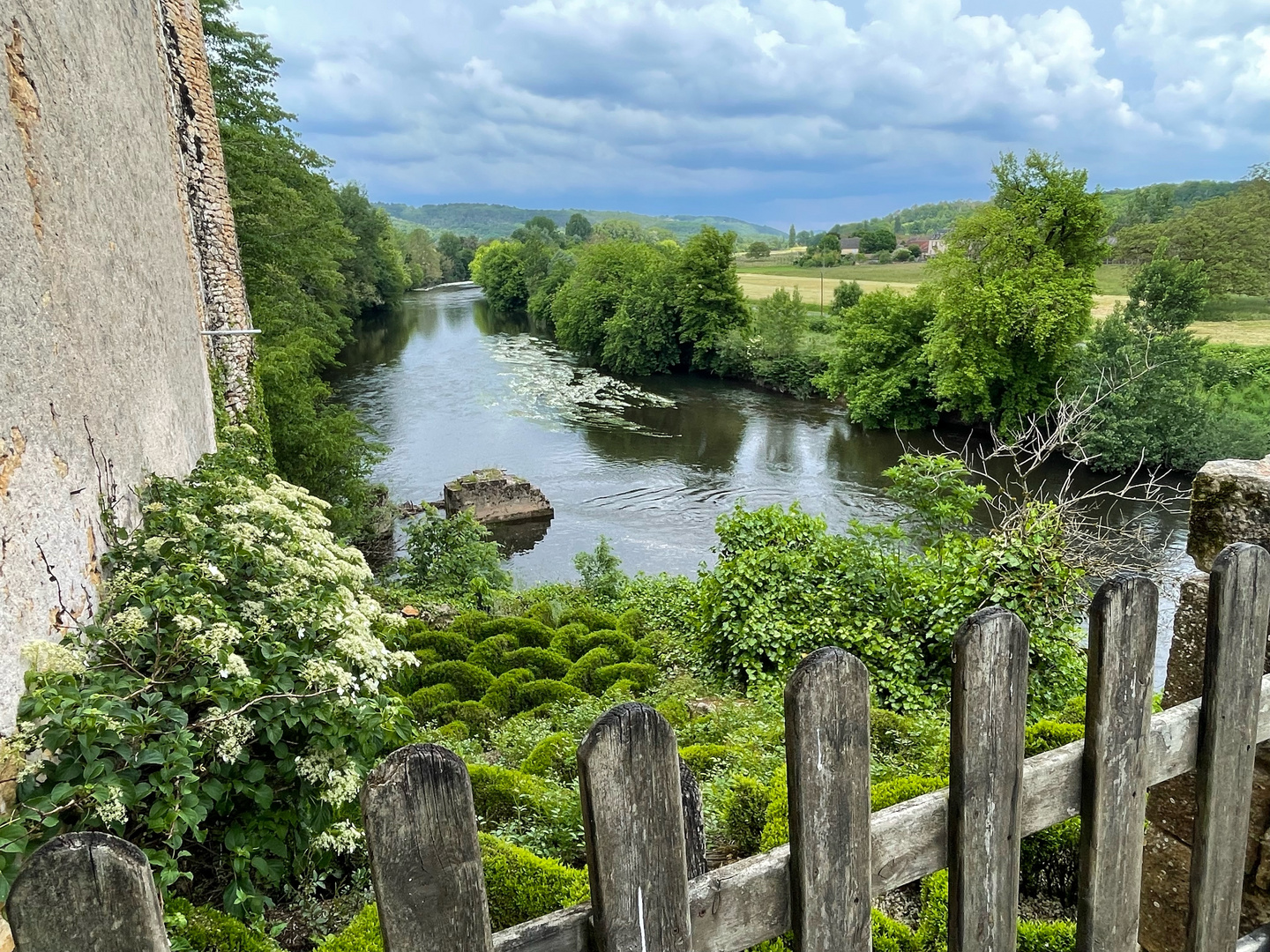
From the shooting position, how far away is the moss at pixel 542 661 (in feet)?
26.4

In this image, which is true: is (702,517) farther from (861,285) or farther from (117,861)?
(861,285)

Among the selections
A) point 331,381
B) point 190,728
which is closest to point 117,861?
point 190,728

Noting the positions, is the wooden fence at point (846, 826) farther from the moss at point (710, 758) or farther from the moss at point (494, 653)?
the moss at point (494, 653)

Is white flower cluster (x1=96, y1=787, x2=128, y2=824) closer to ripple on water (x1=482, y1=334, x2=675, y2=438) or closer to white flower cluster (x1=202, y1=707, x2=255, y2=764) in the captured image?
white flower cluster (x1=202, y1=707, x2=255, y2=764)

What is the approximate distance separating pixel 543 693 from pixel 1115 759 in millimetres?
6107

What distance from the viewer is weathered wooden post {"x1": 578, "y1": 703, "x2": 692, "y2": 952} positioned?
3.47ft

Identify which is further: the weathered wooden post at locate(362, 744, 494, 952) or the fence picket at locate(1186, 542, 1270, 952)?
the fence picket at locate(1186, 542, 1270, 952)

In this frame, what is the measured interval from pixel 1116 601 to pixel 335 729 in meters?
2.51

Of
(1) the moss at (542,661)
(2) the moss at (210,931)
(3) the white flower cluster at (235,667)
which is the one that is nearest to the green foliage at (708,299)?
(1) the moss at (542,661)

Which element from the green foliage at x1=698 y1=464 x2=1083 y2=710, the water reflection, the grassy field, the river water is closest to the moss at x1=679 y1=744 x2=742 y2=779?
the green foliage at x1=698 y1=464 x2=1083 y2=710

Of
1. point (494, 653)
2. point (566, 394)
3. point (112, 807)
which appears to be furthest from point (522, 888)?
point (566, 394)

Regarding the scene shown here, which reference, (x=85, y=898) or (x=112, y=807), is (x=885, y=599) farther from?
(x=85, y=898)

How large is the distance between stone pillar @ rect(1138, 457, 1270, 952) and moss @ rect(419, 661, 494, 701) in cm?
609

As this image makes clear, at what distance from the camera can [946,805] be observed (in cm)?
135
